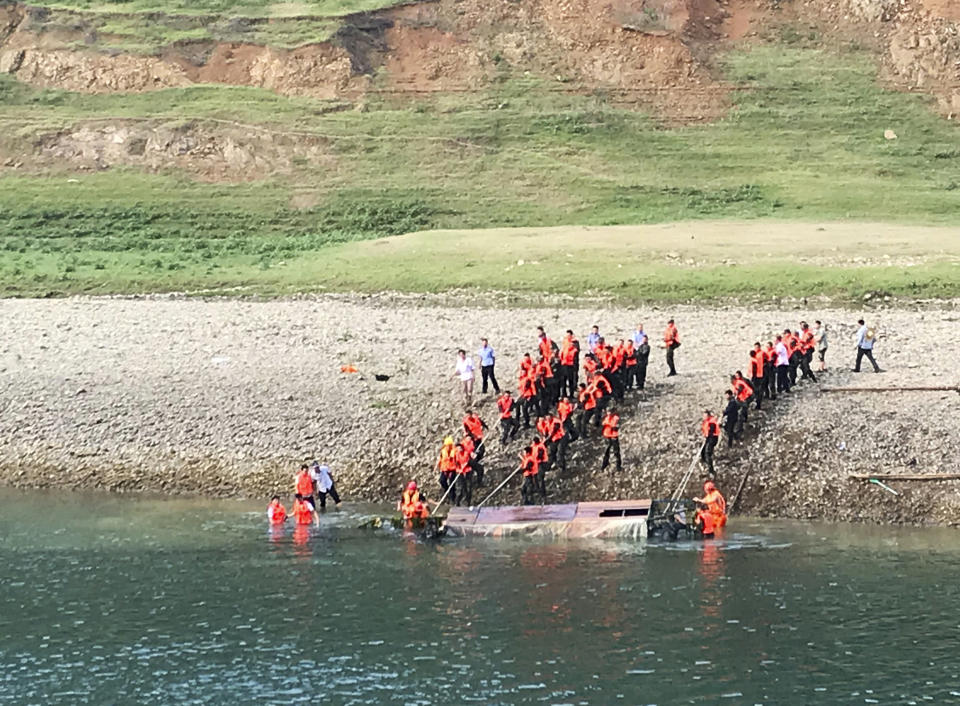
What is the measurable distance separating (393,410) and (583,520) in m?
7.72

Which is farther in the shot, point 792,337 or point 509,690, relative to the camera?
point 792,337

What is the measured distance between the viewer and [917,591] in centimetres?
2742

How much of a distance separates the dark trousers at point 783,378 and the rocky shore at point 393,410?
0.54 meters

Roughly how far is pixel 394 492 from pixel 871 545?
11268 mm

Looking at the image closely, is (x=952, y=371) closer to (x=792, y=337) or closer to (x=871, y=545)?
(x=792, y=337)

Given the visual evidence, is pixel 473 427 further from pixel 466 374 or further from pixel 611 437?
pixel 466 374

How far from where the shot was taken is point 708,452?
33.9m

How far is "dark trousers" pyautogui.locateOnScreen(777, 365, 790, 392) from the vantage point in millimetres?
36606

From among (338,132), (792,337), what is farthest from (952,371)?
(338,132)

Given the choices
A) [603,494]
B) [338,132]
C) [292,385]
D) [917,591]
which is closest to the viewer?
[917,591]

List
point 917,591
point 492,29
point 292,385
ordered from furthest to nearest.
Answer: point 492,29 → point 292,385 → point 917,591

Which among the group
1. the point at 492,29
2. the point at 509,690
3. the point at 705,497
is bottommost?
the point at 509,690

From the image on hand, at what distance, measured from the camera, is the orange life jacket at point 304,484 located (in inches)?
1316

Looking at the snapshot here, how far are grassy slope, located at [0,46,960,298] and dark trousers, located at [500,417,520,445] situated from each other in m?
18.1
